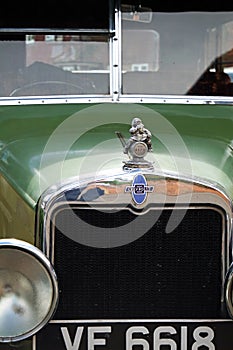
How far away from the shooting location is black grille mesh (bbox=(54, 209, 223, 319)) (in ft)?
12.4

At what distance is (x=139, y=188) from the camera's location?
3676mm

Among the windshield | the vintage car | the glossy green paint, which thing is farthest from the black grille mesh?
the windshield

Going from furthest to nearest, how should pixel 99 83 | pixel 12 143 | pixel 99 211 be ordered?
pixel 99 83 → pixel 12 143 → pixel 99 211

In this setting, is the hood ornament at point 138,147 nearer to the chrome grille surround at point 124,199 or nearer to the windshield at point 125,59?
the chrome grille surround at point 124,199

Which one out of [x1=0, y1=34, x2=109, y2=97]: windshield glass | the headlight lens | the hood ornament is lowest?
the headlight lens

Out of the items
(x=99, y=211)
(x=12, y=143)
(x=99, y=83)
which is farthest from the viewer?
(x=99, y=83)

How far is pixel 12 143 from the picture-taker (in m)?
4.13

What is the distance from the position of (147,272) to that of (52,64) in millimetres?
1364

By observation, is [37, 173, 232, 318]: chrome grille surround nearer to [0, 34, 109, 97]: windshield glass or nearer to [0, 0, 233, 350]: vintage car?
[0, 0, 233, 350]: vintage car

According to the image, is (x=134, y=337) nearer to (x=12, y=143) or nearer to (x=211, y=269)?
(x=211, y=269)

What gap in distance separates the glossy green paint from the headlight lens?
29cm

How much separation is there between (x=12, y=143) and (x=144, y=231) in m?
0.74

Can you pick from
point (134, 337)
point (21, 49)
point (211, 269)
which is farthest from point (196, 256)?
point (21, 49)

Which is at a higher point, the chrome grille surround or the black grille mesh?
the chrome grille surround
